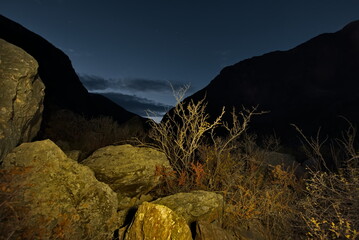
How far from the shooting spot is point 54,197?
3555 millimetres

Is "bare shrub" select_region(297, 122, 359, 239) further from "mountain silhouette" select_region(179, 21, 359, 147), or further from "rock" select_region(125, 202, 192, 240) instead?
"mountain silhouette" select_region(179, 21, 359, 147)

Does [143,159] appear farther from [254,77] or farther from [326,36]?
[326,36]

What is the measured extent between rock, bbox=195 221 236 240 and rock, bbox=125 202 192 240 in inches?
6.7

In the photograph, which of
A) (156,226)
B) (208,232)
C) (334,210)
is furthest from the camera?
(334,210)

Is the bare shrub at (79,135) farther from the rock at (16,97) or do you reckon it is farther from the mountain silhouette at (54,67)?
the mountain silhouette at (54,67)

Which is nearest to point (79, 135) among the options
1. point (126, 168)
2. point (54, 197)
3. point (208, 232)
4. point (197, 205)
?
point (126, 168)

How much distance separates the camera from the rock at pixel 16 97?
387 cm

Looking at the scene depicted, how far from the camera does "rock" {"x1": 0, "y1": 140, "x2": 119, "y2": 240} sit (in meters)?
3.23

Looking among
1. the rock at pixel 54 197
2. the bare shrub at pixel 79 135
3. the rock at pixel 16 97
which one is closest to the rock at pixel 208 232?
the rock at pixel 54 197

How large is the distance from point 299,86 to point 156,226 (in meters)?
53.4

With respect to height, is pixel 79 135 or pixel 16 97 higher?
pixel 16 97

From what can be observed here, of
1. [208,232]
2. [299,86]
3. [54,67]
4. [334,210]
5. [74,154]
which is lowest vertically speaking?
[334,210]

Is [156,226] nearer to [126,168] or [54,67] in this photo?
[126,168]

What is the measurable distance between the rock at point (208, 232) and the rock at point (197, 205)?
10.6 inches
